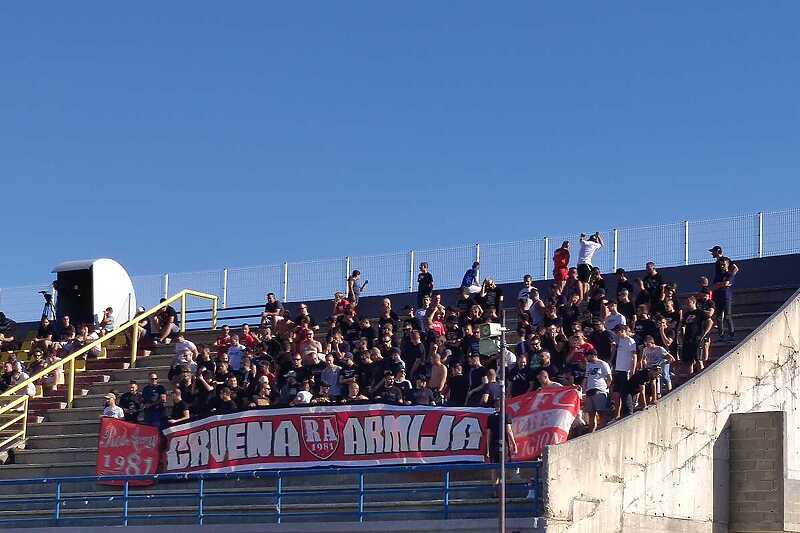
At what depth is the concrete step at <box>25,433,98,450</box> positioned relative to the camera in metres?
30.5

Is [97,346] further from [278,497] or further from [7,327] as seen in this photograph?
[278,497]

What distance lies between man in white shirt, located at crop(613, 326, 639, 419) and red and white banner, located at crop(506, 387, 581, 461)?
1.29m

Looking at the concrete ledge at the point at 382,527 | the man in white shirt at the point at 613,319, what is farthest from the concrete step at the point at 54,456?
the man in white shirt at the point at 613,319

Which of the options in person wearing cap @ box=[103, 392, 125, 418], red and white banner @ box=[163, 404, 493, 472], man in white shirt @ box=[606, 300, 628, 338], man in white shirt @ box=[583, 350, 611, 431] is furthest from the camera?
person wearing cap @ box=[103, 392, 125, 418]

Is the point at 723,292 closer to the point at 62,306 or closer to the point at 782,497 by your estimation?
the point at 782,497

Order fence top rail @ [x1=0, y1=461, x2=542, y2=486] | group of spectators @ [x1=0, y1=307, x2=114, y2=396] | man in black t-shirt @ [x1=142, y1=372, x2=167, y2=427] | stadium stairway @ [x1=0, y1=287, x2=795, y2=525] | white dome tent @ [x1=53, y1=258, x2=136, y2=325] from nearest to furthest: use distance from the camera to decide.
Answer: fence top rail @ [x1=0, y1=461, x2=542, y2=486] → stadium stairway @ [x1=0, y1=287, x2=795, y2=525] → man in black t-shirt @ [x1=142, y1=372, x2=167, y2=427] → group of spectators @ [x1=0, y1=307, x2=114, y2=396] → white dome tent @ [x1=53, y1=258, x2=136, y2=325]

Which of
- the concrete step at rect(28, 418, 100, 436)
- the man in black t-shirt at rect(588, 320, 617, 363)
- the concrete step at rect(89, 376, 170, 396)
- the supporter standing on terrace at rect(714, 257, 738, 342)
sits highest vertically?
the supporter standing on terrace at rect(714, 257, 738, 342)

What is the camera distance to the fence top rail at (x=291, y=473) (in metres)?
23.1

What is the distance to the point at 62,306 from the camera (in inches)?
1588

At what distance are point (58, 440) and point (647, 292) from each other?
11.9 m

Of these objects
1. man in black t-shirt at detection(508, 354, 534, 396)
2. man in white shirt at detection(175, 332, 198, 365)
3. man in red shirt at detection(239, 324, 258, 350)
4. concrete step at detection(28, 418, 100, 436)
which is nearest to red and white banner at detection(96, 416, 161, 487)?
concrete step at detection(28, 418, 100, 436)

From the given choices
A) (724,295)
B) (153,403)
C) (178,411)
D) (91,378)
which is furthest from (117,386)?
(724,295)

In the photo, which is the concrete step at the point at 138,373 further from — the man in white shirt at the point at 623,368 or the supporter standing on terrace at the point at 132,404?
the man in white shirt at the point at 623,368

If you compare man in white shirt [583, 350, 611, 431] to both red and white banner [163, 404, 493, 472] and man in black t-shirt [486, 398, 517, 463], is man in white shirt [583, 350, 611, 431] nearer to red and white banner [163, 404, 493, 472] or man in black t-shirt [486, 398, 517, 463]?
man in black t-shirt [486, 398, 517, 463]
